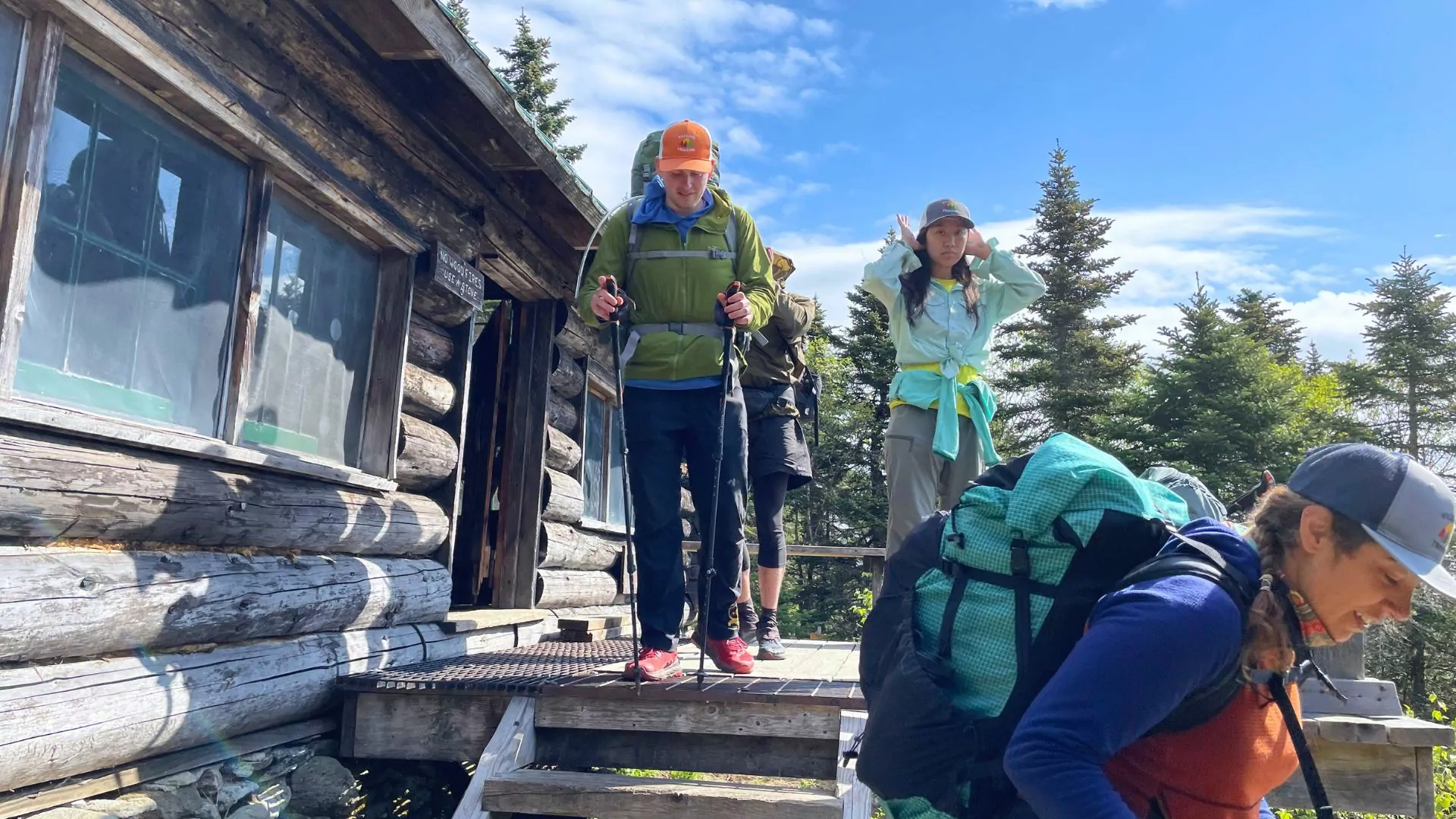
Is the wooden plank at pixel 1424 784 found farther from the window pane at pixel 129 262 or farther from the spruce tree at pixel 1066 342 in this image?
the spruce tree at pixel 1066 342

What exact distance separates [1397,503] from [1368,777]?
8.66 ft

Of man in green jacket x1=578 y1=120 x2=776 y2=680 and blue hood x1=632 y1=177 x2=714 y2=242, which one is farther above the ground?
blue hood x1=632 y1=177 x2=714 y2=242

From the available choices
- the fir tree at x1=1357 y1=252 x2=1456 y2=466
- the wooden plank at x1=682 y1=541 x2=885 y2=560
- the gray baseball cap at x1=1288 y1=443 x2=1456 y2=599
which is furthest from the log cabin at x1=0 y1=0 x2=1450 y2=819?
the fir tree at x1=1357 y1=252 x2=1456 y2=466

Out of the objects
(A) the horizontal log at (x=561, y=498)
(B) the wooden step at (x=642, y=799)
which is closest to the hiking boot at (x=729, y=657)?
(B) the wooden step at (x=642, y=799)

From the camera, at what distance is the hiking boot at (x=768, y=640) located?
16.0ft

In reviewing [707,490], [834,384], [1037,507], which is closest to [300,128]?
[707,490]

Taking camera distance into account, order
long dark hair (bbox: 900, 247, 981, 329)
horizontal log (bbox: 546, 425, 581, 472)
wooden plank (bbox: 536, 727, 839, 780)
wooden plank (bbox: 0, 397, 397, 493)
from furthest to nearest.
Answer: horizontal log (bbox: 546, 425, 581, 472), long dark hair (bbox: 900, 247, 981, 329), wooden plank (bbox: 536, 727, 839, 780), wooden plank (bbox: 0, 397, 397, 493)

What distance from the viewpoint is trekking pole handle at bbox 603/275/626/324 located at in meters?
3.63

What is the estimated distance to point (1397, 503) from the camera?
166 cm

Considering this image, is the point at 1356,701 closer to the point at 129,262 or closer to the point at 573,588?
the point at 129,262

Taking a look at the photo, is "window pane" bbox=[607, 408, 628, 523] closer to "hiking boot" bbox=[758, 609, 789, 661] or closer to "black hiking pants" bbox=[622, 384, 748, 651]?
"hiking boot" bbox=[758, 609, 789, 661]

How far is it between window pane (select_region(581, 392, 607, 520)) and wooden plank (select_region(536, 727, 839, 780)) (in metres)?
4.56

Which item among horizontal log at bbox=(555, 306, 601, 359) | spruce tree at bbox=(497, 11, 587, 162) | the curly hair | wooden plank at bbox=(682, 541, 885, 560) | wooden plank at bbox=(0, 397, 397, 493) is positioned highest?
spruce tree at bbox=(497, 11, 587, 162)

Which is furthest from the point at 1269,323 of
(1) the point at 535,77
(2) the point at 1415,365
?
(1) the point at 535,77
